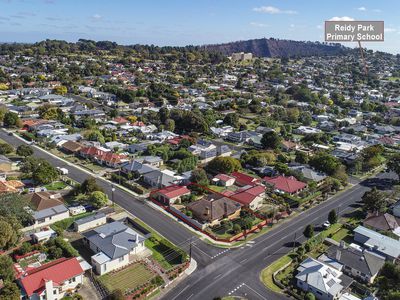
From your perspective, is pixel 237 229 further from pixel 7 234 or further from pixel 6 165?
pixel 6 165

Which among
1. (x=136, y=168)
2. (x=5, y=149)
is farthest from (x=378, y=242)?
(x=5, y=149)

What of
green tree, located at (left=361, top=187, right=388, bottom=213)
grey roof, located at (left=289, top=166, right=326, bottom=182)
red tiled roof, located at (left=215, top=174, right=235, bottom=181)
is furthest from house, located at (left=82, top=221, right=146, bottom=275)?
grey roof, located at (left=289, top=166, right=326, bottom=182)

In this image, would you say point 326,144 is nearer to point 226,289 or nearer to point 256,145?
point 256,145

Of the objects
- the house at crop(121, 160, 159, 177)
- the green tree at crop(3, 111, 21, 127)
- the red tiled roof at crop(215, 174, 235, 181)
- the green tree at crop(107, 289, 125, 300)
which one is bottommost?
the green tree at crop(107, 289, 125, 300)

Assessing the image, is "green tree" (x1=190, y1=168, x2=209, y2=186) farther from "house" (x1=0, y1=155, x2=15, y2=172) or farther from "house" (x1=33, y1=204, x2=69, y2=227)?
"house" (x1=0, y1=155, x2=15, y2=172)

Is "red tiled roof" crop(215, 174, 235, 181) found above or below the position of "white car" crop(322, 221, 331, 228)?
above

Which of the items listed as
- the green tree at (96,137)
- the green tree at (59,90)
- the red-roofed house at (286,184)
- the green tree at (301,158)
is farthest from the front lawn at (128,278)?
the green tree at (59,90)

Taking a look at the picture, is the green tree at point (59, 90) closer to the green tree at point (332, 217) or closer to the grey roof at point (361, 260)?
the green tree at point (332, 217)

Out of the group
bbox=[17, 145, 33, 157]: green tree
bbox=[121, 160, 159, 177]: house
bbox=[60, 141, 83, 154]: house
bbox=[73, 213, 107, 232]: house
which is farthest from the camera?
bbox=[60, 141, 83, 154]: house
